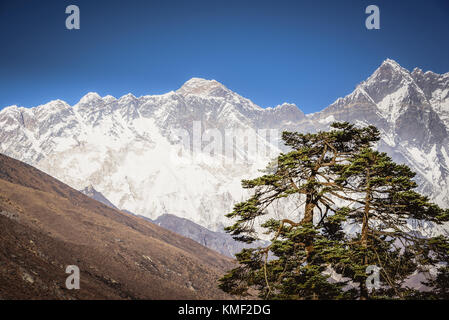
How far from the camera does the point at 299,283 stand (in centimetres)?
1105

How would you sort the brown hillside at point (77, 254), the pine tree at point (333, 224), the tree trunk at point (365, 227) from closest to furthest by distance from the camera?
the pine tree at point (333, 224) → the tree trunk at point (365, 227) → the brown hillside at point (77, 254)

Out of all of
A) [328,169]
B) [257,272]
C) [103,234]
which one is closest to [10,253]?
[257,272]

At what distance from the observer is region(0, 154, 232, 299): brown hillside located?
31.7 m

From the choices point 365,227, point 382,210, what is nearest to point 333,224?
point 365,227

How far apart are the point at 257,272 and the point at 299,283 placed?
172 centimetres

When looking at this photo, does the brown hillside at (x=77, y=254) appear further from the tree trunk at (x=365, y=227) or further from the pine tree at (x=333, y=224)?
the tree trunk at (x=365, y=227)

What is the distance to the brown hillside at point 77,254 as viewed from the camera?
31.7 metres

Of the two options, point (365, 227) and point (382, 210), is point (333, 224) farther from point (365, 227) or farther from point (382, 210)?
point (382, 210)

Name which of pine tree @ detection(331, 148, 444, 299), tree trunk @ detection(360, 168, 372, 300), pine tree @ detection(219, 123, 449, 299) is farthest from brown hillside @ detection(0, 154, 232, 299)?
pine tree @ detection(331, 148, 444, 299)

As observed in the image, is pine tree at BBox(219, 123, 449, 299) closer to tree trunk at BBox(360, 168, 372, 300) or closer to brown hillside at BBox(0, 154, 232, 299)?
tree trunk at BBox(360, 168, 372, 300)

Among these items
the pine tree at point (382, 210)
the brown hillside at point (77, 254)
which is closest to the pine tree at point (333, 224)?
the pine tree at point (382, 210)

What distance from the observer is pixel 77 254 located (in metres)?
53.8
